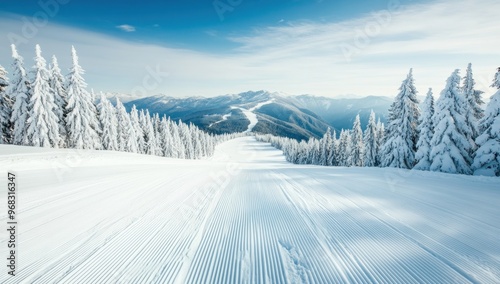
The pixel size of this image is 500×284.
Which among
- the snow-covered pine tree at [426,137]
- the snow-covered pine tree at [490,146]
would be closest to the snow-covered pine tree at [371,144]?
the snow-covered pine tree at [426,137]

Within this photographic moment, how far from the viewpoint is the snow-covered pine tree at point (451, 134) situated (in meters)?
15.4

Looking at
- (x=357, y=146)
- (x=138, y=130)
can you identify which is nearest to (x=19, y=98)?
(x=138, y=130)

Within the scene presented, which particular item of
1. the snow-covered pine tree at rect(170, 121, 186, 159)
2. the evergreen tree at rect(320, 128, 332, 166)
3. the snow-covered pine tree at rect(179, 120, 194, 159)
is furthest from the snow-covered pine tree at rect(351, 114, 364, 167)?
the snow-covered pine tree at rect(179, 120, 194, 159)

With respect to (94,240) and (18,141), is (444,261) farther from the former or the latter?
(18,141)

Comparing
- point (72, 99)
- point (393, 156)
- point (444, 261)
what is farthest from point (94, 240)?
point (72, 99)

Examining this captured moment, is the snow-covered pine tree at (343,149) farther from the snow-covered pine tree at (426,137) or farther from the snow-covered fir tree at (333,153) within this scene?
the snow-covered pine tree at (426,137)

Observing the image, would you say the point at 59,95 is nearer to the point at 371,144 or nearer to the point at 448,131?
the point at 448,131

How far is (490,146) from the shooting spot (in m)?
13.4

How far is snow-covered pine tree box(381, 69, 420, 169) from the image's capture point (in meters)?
22.1

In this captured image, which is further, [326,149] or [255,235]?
[326,149]

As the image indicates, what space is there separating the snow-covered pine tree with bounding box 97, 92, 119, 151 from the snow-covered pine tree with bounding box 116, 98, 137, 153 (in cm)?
245

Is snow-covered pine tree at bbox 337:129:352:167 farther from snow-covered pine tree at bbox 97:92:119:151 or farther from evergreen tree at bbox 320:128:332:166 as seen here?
snow-covered pine tree at bbox 97:92:119:151

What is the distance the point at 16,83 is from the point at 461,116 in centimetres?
4120

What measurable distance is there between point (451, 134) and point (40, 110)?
3725cm
